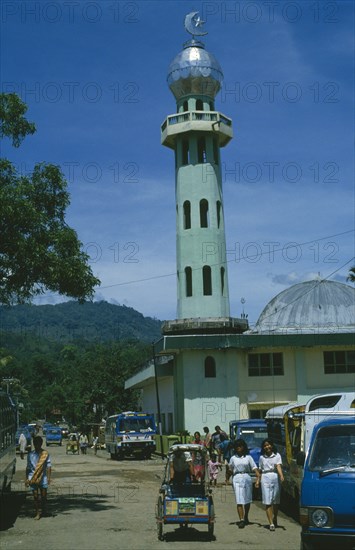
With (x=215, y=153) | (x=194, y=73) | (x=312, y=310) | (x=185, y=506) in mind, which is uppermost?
(x=194, y=73)

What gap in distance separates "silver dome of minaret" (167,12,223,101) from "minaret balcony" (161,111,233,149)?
1.77m

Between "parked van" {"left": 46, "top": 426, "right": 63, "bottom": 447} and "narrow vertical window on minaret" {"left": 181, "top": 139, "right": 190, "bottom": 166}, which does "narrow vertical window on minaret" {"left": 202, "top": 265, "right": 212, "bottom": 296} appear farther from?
"parked van" {"left": 46, "top": 426, "right": 63, "bottom": 447}

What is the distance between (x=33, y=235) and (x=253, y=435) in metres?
10.0

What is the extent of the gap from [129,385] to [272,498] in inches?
1945

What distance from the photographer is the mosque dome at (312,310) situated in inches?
1799

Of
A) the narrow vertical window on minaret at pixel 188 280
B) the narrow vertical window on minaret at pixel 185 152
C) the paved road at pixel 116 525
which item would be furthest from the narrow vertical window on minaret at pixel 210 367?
the paved road at pixel 116 525

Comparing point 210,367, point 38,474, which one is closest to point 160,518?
point 38,474

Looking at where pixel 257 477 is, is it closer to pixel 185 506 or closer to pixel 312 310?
pixel 185 506

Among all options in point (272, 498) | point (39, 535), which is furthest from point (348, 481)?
point (39, 535)

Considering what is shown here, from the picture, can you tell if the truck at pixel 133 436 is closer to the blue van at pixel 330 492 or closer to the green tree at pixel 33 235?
the green tree at pixel 33 235

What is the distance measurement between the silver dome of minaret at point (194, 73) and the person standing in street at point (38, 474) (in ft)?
117

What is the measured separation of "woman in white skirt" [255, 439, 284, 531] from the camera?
46.1 feet

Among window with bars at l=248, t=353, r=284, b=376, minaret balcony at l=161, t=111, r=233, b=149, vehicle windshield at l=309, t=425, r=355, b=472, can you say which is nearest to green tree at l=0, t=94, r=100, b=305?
vehicle windshield at l=309, t=425, r=355, b=472

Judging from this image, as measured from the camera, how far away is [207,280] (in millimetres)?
46562
